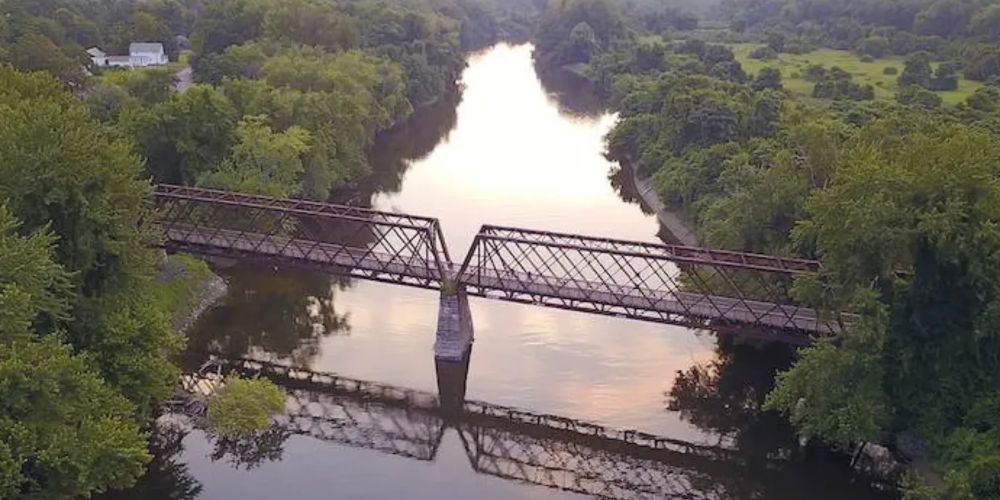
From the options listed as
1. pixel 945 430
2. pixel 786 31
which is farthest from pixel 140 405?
Result: pixel 786 31

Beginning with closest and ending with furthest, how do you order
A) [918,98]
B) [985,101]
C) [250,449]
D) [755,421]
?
[250,449] → [755,421] → [985,101] → [918,98]

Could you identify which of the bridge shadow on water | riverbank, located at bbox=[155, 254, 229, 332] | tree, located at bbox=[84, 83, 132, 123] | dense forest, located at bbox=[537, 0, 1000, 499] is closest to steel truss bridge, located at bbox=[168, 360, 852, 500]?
the bridge shadow on water

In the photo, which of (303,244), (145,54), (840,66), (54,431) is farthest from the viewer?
(840,66)

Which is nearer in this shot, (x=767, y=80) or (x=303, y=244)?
(x=303, y=244)

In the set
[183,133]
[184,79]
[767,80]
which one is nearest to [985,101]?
[767,80]

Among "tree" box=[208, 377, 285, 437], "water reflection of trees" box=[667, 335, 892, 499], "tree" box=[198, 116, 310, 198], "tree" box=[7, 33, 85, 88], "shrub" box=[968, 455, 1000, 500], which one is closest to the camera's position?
"shrub" box=[968, 455, 1000, 500]

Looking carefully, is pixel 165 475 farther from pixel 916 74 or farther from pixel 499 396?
pixel 916 74

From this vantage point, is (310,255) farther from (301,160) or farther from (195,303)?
(301,160)

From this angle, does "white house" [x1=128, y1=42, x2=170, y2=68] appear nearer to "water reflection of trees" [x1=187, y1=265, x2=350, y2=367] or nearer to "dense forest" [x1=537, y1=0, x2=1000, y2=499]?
"dense forest" [x1=537, y1=0, x2=1000, y2=499]
